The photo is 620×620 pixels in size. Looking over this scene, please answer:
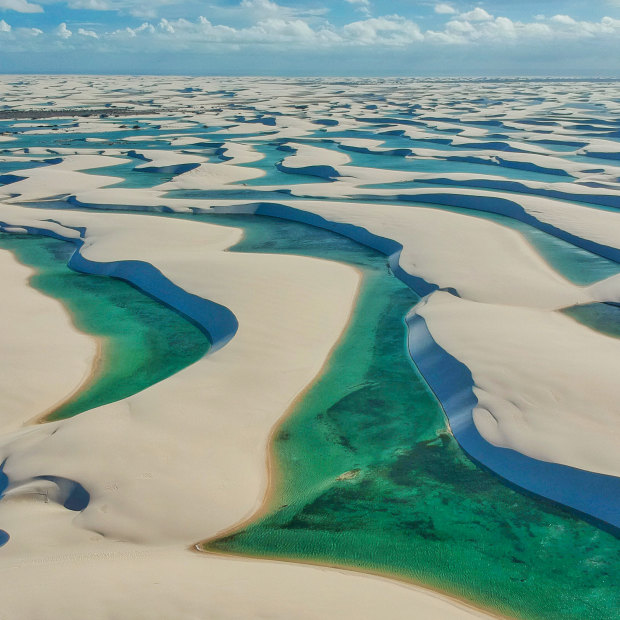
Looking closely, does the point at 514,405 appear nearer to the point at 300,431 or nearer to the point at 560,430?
the point at 560,430

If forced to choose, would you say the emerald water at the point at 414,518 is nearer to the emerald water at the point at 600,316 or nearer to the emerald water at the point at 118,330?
the emerald water at the point at 118,330

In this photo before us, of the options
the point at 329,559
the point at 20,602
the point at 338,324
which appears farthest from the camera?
the point at 338,324

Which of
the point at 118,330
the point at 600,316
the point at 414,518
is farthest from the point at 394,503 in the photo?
the point at 118,330

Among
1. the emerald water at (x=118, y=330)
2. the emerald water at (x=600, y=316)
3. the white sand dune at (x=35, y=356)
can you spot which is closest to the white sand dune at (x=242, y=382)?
the white sand dune at (x=35, y=356)

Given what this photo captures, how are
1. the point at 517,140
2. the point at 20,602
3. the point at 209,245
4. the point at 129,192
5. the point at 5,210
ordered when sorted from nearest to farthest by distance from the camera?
1. the point at 20,602
2. the point at 209,245
3. the point at 5,210
4. the point at 129,192
5. the point at 517,140

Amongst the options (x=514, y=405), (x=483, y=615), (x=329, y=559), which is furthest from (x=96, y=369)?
(x=483, y=615)

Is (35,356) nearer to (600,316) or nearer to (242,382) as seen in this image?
(242,382)

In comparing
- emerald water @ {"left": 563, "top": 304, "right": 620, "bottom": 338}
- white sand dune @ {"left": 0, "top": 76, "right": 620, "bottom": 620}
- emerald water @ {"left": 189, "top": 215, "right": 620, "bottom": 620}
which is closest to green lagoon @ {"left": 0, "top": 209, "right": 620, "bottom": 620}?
emerald water @ {"left": 189, "top": 215, "right": 620, "bottom": 620}
